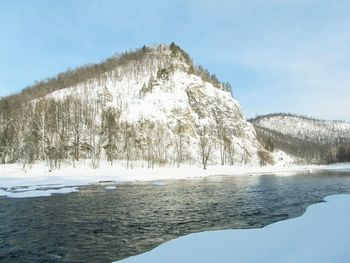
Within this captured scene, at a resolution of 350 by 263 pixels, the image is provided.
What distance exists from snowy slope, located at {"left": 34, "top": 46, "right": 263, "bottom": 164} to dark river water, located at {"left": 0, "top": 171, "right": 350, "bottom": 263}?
92491 mm

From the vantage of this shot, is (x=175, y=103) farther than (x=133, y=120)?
Yes

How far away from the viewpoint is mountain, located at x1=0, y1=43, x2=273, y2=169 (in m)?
101

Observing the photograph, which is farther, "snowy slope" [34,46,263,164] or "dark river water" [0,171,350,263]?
"snowy slope" [34,46,263,164]

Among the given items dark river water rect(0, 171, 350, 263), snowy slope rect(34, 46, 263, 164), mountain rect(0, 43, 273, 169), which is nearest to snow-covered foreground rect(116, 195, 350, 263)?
dark river water rect(0, 171, 350, 263)

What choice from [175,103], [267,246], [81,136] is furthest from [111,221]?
[175,103]

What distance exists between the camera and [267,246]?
48.7ft

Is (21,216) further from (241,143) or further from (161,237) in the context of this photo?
(241,143)

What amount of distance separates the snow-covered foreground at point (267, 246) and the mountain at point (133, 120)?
67.7m

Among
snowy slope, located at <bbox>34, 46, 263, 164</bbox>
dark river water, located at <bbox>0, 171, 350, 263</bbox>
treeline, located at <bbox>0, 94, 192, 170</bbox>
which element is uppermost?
snowy slope, located at <bbox>34, 46, 263, 164</bbox>

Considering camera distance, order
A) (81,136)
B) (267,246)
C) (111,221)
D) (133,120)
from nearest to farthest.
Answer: (267,246), (111,221), (81,136), (133,120)

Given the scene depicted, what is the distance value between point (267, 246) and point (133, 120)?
117 meters

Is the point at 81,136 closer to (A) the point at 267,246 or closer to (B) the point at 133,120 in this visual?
(B) the point at 133,120

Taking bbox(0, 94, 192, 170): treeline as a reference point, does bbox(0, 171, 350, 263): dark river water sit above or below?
below

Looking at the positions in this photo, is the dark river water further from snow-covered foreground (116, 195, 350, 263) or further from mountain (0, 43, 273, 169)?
mountain (0, 43, 273, 169)
